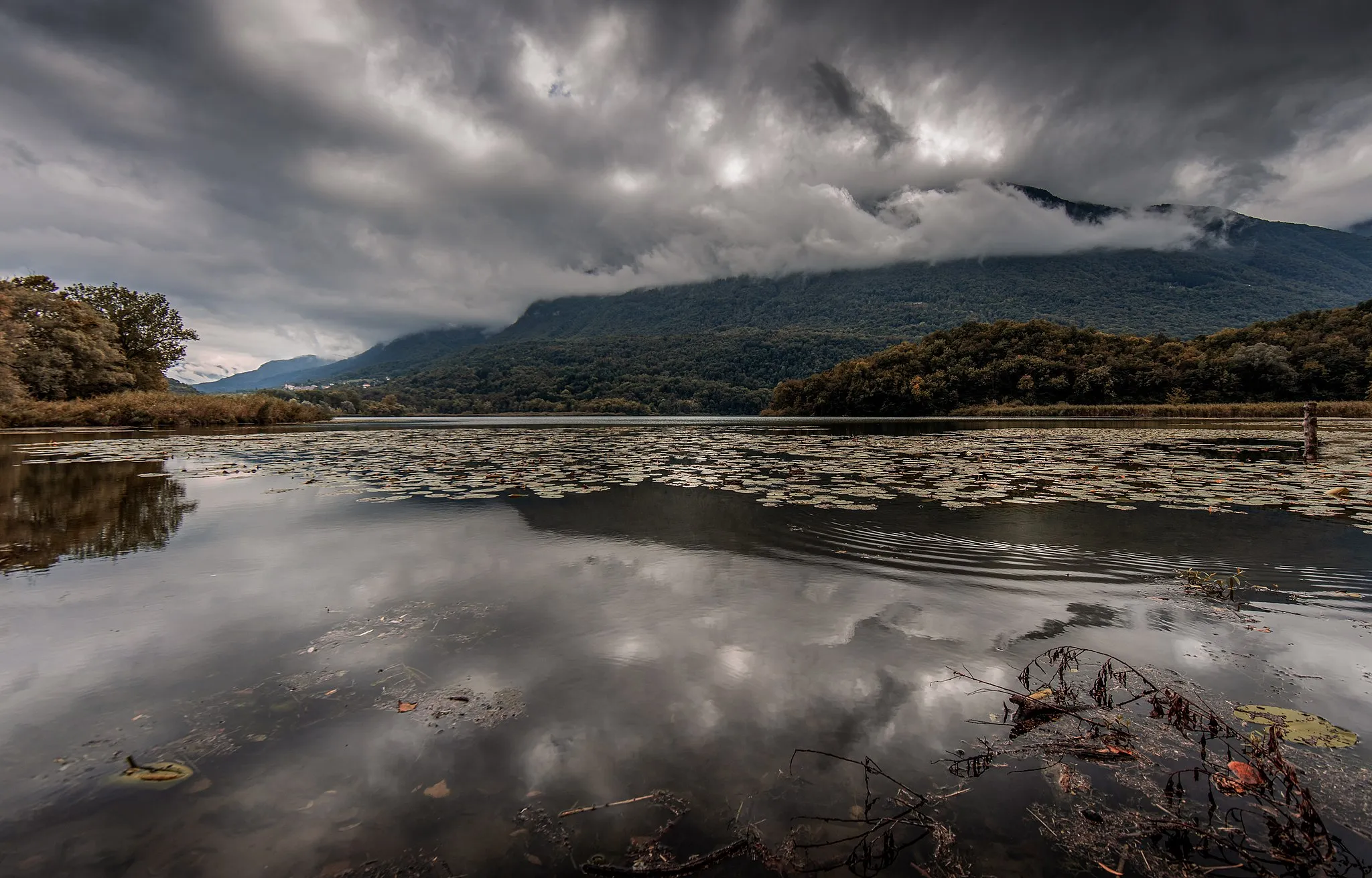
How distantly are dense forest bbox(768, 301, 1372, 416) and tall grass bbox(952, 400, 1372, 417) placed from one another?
3211 millimetres

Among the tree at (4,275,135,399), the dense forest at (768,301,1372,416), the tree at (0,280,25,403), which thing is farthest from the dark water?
the dense forest at (768,301,1372,416)

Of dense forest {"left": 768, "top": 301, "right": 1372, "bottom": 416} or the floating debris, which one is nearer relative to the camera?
the floating debris

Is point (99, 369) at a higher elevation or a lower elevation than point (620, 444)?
higher

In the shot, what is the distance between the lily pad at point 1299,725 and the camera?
3.23 m

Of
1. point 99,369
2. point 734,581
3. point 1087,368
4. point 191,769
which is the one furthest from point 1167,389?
point 99,369

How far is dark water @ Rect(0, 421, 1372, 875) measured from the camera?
269 centimetres

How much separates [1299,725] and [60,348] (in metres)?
66.3

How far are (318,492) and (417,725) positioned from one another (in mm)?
11558

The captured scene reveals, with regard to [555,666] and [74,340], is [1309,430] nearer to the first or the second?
[555,666]

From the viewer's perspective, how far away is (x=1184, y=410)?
190 feet

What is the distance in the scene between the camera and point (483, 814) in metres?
2.74

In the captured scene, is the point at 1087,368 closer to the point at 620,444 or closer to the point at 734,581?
the point at 620,444

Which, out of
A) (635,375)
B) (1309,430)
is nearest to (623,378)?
(635,375)

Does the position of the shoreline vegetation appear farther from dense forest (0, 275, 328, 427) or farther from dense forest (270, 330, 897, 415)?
dense forest (0, 275, 328, 427)
